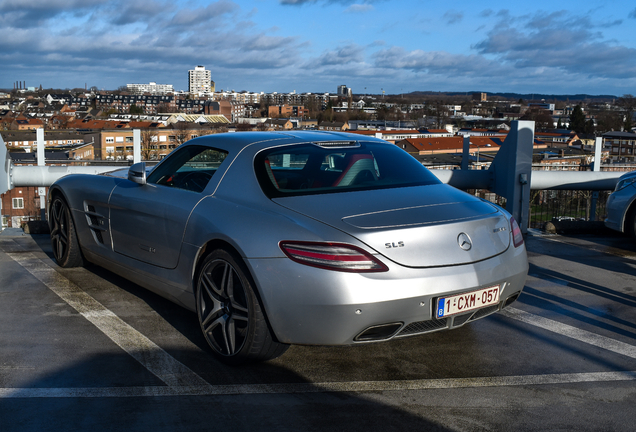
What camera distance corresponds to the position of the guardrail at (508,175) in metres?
7.60

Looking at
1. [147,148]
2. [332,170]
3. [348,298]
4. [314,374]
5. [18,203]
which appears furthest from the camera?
[147,148]

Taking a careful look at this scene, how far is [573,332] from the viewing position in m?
4.21

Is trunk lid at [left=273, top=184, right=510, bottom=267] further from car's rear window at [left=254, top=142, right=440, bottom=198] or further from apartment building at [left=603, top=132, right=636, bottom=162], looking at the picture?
apartment building at [left=603, top=132, right=636, bottom=162]

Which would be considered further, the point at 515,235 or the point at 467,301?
the point at 515,235

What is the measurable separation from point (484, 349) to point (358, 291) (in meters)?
1.30

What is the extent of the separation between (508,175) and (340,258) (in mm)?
5359

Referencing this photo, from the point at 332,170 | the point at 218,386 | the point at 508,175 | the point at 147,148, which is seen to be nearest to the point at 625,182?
the point at 508,175

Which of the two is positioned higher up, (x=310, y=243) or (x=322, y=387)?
(x=310, y=243)

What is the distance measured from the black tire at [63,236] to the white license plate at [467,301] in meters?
3.68

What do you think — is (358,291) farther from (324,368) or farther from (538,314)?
(538,314)

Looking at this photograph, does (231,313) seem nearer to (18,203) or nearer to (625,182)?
(625,182)

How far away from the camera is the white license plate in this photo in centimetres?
323

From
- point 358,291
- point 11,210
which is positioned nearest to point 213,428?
point 358,291

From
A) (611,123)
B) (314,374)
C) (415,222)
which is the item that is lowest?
(314,374)
